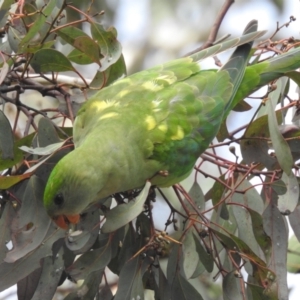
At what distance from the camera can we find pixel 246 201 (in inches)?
61.4

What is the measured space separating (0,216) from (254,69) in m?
0.87

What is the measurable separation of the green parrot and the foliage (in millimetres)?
52

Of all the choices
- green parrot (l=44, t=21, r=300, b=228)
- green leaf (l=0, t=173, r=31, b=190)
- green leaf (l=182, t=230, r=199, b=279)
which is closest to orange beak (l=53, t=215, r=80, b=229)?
green parrot (l=44, t=21, r=300, b=228)

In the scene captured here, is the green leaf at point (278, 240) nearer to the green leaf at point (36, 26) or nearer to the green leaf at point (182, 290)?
the green leaf at point (182, 290)

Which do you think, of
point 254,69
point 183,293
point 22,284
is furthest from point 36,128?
point 254,69

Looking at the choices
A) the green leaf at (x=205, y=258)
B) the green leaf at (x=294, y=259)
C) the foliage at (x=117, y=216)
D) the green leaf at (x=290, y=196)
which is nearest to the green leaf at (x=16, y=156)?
the foliage at (x=117, y=216)

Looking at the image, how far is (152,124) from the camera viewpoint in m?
1.49

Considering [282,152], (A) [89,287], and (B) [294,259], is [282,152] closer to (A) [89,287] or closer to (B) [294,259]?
(A) [89,287]

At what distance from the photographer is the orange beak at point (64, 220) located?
1296 mm

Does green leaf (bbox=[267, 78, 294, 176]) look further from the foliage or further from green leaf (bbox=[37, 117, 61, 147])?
green leaf (bbox=[37, 117, 61, 147])

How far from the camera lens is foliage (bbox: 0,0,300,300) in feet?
4.28

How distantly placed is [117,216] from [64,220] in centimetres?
17

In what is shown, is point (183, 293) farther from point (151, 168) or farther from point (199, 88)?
point (199, 88)

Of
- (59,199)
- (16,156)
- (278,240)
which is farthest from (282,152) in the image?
(16,156)
